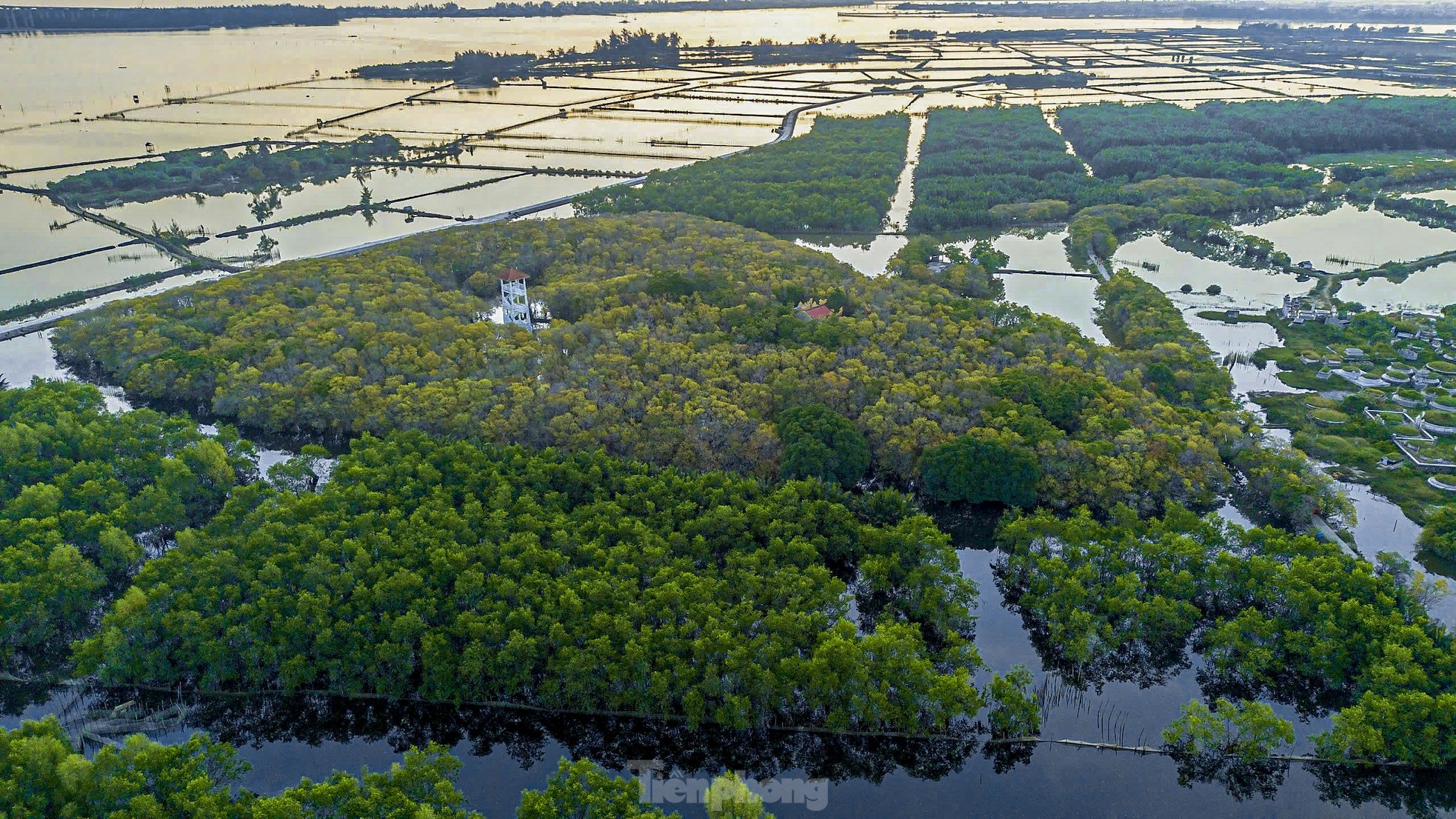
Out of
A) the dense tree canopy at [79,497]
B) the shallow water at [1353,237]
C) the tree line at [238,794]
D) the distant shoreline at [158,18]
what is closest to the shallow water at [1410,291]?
the shallow water at [1353,237]

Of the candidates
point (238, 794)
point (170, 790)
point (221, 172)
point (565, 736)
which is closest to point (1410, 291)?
point (565, 736)

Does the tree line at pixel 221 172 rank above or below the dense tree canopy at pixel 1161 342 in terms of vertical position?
above

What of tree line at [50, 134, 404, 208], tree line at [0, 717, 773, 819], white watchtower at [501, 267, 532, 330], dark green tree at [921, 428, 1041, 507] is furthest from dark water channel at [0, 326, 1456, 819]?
tree line at [50, 134, 404, 208]

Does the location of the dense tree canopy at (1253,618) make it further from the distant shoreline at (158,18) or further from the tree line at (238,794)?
the distant shoreline at (158,18)

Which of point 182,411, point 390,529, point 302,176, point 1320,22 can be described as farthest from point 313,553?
point 1320,22

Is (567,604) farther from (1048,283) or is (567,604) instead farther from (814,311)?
(1048,283)

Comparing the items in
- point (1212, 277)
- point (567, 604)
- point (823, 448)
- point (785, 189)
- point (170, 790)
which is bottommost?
point (170, 790)
